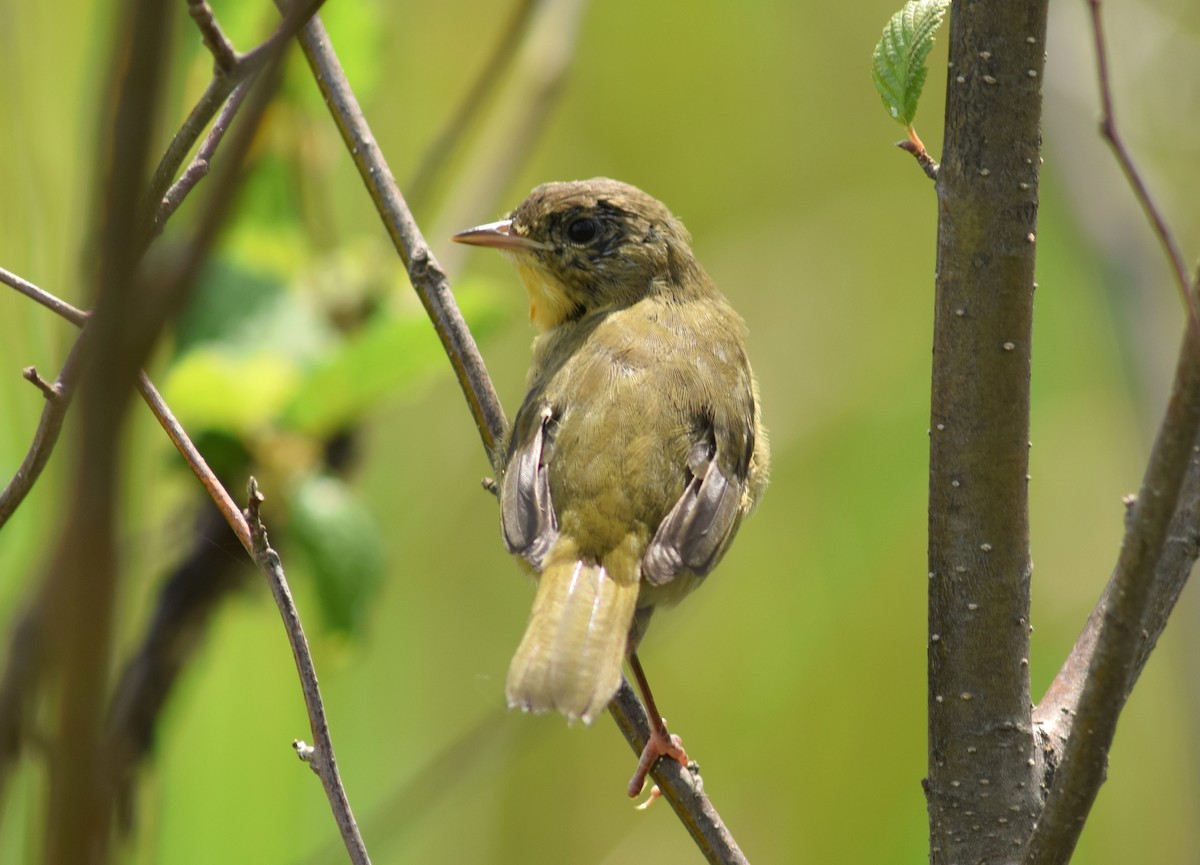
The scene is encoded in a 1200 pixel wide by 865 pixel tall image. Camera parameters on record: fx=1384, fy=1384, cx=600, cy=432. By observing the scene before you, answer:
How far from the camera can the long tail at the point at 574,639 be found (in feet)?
7.98

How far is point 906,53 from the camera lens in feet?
6.57

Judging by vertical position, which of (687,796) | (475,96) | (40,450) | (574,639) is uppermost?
(475,96)

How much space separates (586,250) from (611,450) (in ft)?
3.21

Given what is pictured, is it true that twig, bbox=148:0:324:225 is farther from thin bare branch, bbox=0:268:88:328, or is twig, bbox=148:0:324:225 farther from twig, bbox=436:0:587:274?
twig, bbox=436:0:587:274

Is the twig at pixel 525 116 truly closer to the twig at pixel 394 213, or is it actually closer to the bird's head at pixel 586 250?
the bird's head at pixel 586 250

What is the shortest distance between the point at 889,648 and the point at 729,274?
155 centimetres

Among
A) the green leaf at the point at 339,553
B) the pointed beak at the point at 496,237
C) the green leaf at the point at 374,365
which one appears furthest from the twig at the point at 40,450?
the pointed beak at the point at 496,237

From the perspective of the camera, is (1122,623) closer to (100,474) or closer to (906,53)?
(906,53)

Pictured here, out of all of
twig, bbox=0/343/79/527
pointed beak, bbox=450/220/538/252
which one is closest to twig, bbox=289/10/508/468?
pointed beak, bbox=450/220/538/252

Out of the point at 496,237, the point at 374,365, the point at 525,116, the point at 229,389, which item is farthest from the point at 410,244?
the point at 525,116

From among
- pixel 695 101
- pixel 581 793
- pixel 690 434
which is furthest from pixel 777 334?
pixel 690 434

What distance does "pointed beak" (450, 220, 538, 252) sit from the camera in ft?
11.9

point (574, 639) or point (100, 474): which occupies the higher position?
point (100, 474)

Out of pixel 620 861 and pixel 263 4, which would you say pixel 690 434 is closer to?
pixel 263 4
